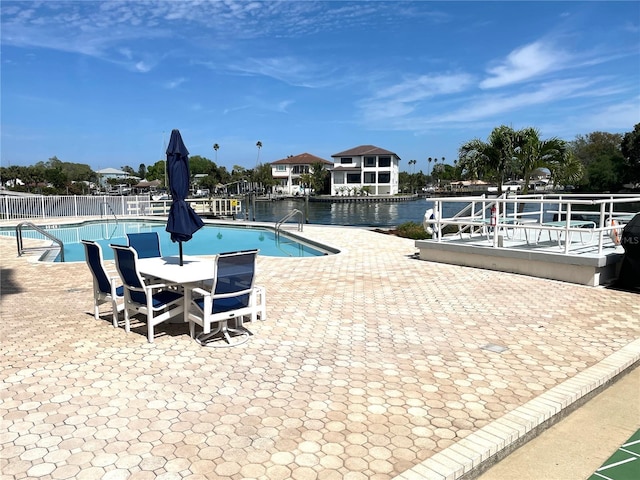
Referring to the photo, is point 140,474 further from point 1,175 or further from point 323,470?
point 1,175

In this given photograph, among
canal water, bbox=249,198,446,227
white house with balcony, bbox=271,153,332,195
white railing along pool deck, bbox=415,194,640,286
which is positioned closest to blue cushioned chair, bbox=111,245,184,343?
white railing along pool deck, bbox=415,194,640,286

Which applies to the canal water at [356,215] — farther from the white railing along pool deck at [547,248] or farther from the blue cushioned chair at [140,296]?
the blue cushioned chair at [140,296]

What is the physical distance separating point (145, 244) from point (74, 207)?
22.7m

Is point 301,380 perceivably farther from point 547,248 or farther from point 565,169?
point 565,169

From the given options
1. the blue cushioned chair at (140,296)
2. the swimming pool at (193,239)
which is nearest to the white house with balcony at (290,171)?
the swimming pool at (193,239)

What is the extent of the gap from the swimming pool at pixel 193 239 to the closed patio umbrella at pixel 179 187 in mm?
7496

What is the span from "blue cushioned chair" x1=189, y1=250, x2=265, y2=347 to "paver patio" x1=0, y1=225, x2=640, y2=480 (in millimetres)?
237

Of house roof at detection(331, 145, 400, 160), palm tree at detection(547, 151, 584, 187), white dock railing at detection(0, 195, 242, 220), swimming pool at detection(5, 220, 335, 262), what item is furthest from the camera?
house roof at detection(331, 145, 400, 160)

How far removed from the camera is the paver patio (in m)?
2.80

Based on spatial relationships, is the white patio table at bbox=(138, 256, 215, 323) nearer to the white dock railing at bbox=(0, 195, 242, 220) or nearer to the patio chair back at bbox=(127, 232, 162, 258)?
the patio chair back at bbox=(127, 232, 162, 258)

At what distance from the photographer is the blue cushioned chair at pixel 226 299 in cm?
464

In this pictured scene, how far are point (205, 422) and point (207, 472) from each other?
0.60 meters

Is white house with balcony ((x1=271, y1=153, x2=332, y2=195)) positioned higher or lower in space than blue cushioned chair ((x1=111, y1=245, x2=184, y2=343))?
higher

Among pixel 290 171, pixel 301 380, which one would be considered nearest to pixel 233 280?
pixel 301 380
